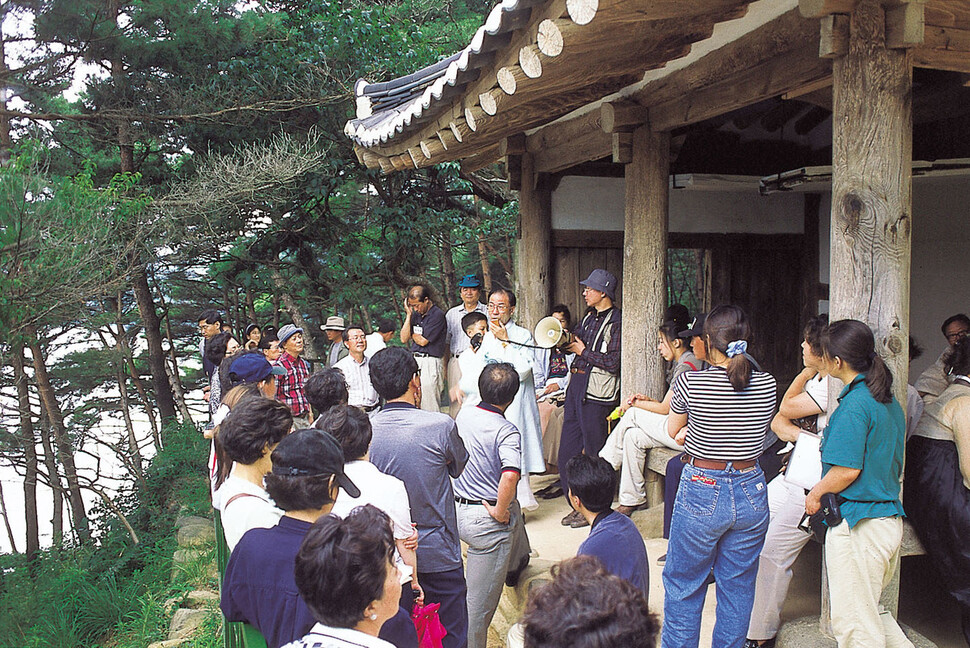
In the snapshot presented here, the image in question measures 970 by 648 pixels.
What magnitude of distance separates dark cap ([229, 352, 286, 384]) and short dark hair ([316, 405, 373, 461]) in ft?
4.23

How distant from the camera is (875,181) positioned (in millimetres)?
2986

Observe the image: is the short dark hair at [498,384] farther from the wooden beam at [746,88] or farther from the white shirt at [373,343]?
the white shirt at [373,343]

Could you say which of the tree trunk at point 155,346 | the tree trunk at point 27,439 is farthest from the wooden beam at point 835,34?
the tree trunk at point 155,346

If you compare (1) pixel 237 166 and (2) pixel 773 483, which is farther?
(1) pixel 237 166

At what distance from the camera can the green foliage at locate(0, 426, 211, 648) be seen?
650cm

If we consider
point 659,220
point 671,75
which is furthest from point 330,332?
point 671,75

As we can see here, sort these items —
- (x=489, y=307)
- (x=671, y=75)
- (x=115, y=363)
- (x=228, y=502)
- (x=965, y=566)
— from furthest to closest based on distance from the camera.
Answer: (x=115, y=363), (x=489, y=307), (x=671, y=75), (x=965, y=566), (x=228, y=502)

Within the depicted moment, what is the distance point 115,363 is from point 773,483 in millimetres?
10102

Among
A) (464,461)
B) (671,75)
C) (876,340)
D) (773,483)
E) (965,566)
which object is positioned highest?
(671,75)

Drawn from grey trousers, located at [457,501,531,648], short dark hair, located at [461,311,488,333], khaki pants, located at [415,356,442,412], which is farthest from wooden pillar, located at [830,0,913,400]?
khaki pants, located at [415,356,442,412]

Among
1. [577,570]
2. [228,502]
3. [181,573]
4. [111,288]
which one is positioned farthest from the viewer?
[111,288]

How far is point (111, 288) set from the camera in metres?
7.88

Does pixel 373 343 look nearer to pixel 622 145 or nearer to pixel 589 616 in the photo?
pixel 622 145

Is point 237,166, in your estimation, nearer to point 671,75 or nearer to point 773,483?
point 671,75
